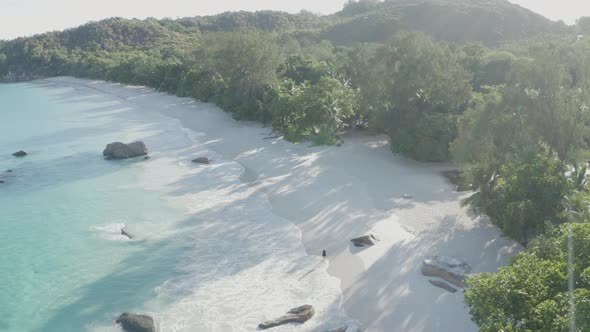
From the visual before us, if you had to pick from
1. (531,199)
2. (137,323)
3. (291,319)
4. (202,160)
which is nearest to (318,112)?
(202,160)

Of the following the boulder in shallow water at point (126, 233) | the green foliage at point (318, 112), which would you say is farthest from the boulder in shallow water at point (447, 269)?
the green foliage at point (318, 112)

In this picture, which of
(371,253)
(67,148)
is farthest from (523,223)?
(67,148)

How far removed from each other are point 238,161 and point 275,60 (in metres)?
20.4

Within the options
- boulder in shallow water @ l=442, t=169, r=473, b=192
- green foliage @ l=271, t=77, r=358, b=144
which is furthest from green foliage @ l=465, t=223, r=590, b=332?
green foliage @ l=271, t=77, r=358, b=144

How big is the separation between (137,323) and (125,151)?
27369mm

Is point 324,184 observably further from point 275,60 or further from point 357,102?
point 275,60

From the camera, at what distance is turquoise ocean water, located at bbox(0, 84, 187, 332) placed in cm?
2023

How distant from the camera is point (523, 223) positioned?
65.2 feet

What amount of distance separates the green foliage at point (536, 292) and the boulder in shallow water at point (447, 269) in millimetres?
4788

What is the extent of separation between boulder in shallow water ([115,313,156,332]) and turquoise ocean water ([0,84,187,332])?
1.18m

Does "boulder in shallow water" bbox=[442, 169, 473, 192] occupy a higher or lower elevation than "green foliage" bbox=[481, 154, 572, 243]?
lower

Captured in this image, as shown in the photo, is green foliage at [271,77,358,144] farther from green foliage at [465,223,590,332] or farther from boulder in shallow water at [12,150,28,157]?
green foliage at [465,223,590,332]

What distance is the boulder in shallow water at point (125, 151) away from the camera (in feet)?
139

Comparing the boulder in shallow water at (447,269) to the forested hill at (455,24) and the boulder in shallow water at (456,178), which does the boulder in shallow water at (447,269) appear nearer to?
the boulder in shallow water at (456,178)
